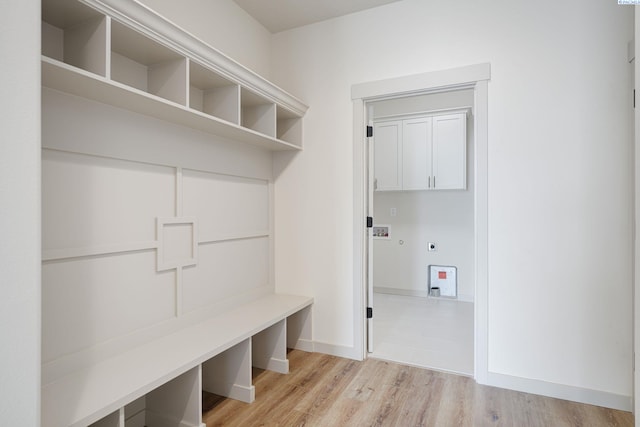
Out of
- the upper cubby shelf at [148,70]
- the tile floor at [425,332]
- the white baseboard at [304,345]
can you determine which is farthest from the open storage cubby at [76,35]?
the tile floor at [425,332]

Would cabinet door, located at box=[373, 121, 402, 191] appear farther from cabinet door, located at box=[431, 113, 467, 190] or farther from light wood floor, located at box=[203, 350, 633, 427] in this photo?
light wood floor, located at box=[203, 350, 633, 427]

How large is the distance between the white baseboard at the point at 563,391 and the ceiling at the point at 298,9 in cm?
275

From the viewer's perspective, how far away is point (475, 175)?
2434mm

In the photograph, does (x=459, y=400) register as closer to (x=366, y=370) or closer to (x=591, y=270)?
(x=366, y=370)

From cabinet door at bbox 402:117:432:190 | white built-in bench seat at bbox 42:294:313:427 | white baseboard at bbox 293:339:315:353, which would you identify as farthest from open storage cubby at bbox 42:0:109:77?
cabinet door at bbox 402:117:432:190

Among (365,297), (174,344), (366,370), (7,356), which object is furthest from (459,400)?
(7,356)

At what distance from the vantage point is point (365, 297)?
280 cm

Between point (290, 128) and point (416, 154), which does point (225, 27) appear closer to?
point (290, 128)

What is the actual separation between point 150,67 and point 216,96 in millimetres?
413

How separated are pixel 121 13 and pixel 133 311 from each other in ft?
4.51

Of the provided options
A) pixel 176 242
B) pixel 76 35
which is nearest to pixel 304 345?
pixel 176 242

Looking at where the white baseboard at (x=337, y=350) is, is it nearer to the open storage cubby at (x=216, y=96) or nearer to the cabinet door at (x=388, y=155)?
the open storage cubby at (x=216, y=96)

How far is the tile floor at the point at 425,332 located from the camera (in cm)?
271

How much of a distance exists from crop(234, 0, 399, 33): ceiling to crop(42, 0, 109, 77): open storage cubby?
1.44 metres
